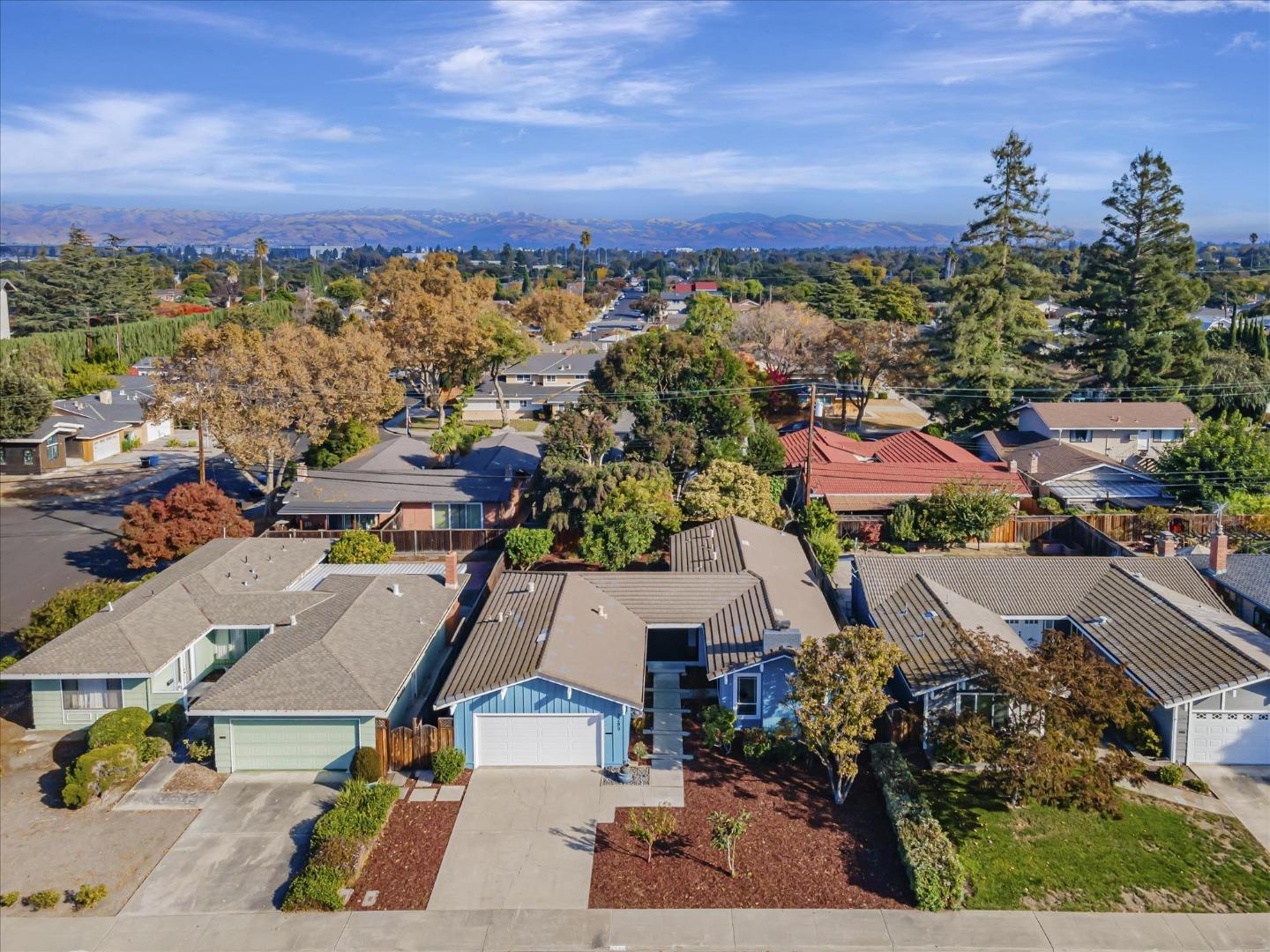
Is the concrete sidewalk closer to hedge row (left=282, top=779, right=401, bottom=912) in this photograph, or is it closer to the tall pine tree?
hedge row (left=282, top=779, right=401, bottom=912)

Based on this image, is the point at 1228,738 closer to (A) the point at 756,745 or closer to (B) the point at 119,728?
(A) the point at 756,745

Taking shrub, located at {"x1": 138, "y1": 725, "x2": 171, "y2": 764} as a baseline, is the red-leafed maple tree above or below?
above

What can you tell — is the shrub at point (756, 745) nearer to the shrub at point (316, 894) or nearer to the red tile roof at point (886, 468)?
the shrub at point (316, 894)

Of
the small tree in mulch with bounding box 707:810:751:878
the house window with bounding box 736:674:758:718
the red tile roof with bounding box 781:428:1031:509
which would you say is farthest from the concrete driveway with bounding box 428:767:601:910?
the red tile roof with bounding box 781:428:1031:509

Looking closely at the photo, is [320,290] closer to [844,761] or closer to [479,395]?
[479,395]

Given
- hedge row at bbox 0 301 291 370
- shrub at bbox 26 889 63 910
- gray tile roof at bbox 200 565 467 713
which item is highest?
hedge row at bbox 0 301 291 370

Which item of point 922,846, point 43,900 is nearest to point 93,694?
point 43,900
